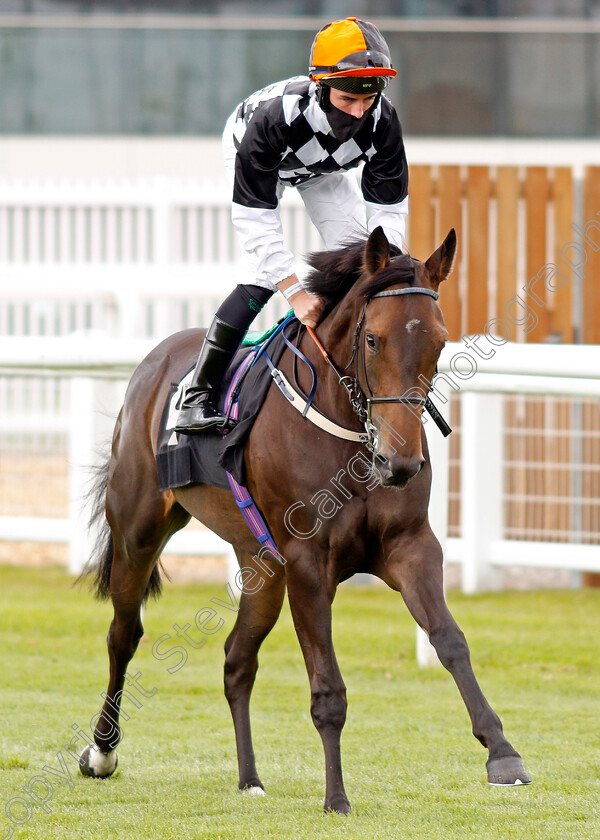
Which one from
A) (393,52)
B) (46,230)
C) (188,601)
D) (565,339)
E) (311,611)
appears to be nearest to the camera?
(311,611)

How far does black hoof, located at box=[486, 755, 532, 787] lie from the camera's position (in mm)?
3076

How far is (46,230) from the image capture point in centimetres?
1044

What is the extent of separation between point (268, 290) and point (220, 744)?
70.7 inches

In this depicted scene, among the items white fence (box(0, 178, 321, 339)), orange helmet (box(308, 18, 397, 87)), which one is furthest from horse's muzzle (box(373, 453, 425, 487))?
white fence (box(0, 178, 321, 339))

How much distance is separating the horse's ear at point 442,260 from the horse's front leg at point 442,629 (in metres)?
0.75

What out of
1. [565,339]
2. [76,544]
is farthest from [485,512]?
[76,544]

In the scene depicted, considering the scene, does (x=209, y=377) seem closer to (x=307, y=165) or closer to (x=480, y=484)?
(x=307, y=165)

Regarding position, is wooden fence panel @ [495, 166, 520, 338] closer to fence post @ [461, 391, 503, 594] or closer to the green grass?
fence post @ [461, 391, 503, 594]

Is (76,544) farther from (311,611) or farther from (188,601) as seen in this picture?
(311,611)

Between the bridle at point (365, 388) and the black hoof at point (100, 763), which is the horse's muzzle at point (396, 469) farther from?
the black hoof at point (100, 763)

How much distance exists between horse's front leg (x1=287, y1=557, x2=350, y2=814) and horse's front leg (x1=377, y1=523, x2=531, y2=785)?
0.73ft

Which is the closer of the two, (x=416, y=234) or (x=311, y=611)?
(x=311, y=611)

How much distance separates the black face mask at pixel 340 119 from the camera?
3684mm

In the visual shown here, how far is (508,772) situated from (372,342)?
1.21 metres
